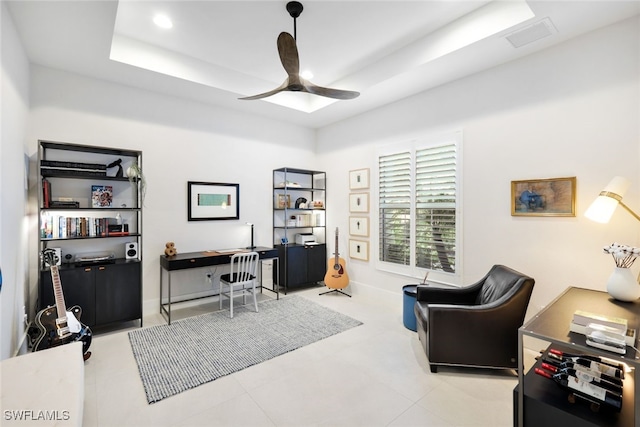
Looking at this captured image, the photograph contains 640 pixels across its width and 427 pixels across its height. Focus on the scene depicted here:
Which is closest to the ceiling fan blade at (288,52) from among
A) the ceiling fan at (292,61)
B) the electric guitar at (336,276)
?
the ceiling fan at (292,61)

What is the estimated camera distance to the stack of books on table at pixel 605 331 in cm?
146

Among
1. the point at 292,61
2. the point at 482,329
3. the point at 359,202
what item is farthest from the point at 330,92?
the point at 482,329

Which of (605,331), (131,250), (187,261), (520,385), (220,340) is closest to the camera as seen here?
(605,331)

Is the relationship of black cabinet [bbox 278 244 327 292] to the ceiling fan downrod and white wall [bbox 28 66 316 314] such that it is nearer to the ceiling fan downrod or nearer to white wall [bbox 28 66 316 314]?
white wall [bbox 28 66 316 314]

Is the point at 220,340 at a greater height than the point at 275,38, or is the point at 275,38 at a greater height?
the point at 275,38

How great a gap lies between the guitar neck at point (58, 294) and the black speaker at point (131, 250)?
2.69 ft

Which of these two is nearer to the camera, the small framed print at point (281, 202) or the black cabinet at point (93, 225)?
the black cabinet at point (93, 225)

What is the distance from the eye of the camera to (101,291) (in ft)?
10.5

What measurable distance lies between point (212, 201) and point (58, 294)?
2120 millimetres

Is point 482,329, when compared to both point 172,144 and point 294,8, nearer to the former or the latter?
point 294,8

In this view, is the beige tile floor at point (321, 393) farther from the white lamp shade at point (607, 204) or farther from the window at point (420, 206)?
the white lamp shade at point (607, 204)

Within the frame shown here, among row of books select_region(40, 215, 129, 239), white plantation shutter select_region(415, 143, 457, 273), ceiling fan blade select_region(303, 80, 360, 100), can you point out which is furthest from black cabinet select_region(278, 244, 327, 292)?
ceiling fan blade select_region(303, 80, 360, 100)

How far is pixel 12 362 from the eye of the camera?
5.72 ft

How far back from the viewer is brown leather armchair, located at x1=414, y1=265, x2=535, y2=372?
7.80ft
